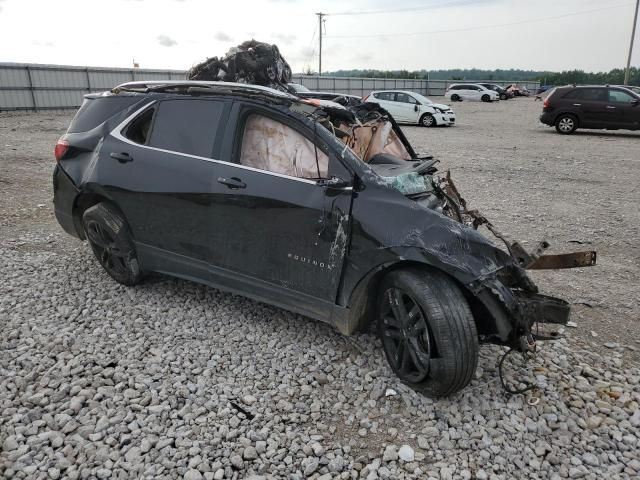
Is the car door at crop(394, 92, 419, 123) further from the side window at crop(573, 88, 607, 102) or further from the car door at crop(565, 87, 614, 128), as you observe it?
the side window at crop(573, 88, 607, 102)

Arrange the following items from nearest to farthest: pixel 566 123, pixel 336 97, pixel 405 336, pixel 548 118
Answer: pixel 405 336, pixel 336 97, pixel 566 123, pixel 548 118

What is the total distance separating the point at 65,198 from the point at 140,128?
103 centimetres

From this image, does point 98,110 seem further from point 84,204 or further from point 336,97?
point 336,97

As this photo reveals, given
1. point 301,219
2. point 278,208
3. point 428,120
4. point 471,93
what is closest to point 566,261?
point 301,219

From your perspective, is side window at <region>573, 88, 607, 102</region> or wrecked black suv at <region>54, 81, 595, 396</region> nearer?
wrecked black suv at <region>54, 81, 595, 396</region>

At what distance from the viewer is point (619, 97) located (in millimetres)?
15406

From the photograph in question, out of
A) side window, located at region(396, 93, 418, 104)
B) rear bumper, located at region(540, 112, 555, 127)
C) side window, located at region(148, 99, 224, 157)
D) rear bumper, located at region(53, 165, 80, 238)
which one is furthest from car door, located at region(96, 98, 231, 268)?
side window, located at region(396, 93, 418, 104)

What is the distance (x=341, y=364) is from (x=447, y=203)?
53.6 inches

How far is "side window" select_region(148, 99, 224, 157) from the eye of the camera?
3.70 metres

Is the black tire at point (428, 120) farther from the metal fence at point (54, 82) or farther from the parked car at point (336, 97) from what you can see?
the metal fence at point (54, 82)

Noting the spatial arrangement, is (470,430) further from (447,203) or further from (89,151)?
(89,151)

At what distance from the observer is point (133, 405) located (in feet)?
9.53

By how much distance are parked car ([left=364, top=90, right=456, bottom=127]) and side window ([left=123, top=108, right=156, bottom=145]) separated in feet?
51.1

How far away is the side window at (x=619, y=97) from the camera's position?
15.3 metres
